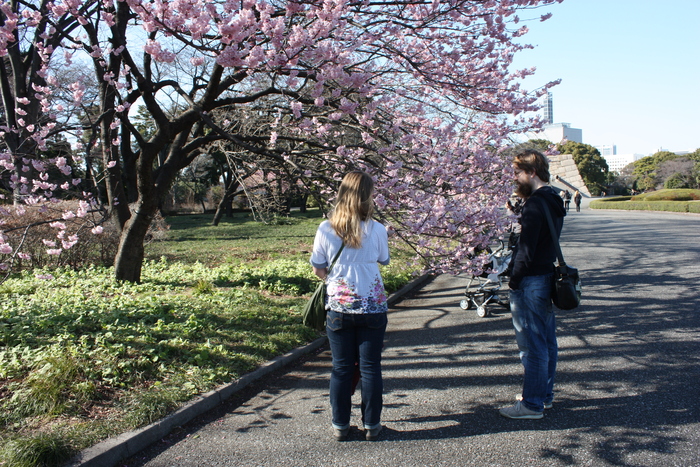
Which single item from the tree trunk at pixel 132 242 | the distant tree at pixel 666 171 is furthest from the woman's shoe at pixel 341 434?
the distant tree at pixel 666 171

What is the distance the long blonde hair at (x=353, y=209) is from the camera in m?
3.18

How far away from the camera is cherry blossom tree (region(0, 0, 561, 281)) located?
5207mm

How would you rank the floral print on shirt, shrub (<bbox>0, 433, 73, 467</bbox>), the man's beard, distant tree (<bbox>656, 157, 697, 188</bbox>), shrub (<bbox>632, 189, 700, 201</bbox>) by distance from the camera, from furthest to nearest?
distant tree (<bbox>656, 157, 697, 188</bbox>) < shrub (<bbox>632, 189, 700, 201</bbox>) < the man's beard < the floral print on shirt < shrub (<bbox>0, 433, 73, 467</bbox>)

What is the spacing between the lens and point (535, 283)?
3441 millimetres

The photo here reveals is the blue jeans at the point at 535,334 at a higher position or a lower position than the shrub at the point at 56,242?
lower

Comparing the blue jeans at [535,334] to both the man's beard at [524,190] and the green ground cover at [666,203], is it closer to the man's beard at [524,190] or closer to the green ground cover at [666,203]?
the man's beard at [524,190]

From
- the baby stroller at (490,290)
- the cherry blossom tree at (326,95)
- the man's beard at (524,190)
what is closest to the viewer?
the man's beard at (524,190)

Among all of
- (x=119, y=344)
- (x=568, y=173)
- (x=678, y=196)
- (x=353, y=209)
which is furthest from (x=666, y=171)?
(x=119, y=344)

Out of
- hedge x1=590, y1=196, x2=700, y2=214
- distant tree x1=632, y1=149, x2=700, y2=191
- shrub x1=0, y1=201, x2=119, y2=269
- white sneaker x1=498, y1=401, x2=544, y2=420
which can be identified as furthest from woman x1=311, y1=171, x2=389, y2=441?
distant tree x1=632, y1=149, x2=700, y2=191

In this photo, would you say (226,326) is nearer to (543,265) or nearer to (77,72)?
(543,265)

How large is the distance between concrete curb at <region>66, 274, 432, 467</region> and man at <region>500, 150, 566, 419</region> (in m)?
2.33

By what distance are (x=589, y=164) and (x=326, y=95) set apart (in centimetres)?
6612

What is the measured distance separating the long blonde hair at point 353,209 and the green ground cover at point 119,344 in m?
1.99

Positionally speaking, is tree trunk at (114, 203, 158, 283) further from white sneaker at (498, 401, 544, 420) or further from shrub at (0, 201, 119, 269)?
white sneaker at (498, 401, 544, 420)
